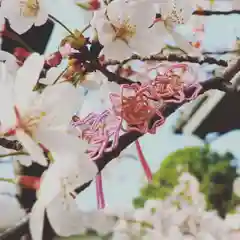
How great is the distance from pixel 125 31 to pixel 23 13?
7.8 inches

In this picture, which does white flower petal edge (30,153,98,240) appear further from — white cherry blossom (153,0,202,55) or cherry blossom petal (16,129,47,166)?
white cherry blossom (153,0,202,55)

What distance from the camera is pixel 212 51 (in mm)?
1018

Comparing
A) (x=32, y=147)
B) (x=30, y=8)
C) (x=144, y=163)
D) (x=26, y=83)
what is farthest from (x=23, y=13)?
(x=144, y=163)

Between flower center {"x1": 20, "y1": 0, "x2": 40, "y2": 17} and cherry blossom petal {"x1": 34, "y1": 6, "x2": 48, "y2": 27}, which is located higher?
flower center {"x1": 20, "y1": 0, "x2": 40, "y2": 17}

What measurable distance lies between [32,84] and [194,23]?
342 mm

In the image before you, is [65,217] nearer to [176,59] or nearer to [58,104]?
[58,104]

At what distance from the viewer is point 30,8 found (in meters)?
0.98

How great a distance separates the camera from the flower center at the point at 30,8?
98cm

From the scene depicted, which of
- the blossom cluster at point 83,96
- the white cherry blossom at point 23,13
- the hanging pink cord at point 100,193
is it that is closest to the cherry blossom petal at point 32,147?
the blossom cluster at point 83,96

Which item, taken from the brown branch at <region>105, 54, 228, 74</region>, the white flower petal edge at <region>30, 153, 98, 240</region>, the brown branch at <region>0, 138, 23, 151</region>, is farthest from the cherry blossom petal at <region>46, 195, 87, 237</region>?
the brown branch at <region>105, 54, 228, 74</region>

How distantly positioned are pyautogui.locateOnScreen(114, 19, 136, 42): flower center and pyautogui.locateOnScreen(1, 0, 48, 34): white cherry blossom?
0.15 m

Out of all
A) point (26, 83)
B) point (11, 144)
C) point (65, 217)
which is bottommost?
point (65, 217)

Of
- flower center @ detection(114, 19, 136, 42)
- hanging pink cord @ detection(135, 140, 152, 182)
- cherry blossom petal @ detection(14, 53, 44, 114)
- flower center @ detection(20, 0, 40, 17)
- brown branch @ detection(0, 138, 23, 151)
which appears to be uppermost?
flower center @ detection(20, 0, 40, 17)

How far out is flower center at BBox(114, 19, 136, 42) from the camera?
0.95 metres
